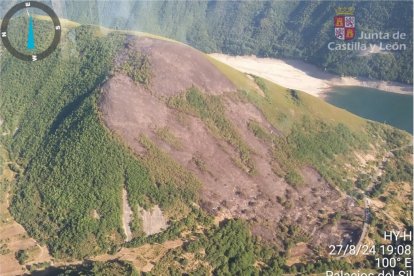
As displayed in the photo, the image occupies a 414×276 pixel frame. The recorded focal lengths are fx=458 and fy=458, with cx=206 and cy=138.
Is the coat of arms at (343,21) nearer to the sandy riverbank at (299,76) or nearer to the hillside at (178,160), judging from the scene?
the hillside at (178,160)

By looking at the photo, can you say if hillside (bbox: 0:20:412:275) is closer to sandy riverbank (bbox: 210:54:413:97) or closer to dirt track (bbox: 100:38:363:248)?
dirt track (bbox: 100:38:363:248)

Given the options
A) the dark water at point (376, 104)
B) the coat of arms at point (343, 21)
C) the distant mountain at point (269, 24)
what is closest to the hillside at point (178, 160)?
the coat of arms at point (343, 21)

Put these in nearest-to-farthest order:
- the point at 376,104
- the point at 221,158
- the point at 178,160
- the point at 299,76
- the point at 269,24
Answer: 1. the point at 178,160
2. the point at 221,158
3. the point at 376,104
4. the point at 299,76
5. the point at 269,24

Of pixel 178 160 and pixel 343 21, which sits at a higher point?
pixel 343 21

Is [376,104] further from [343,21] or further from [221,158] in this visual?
[221,158]

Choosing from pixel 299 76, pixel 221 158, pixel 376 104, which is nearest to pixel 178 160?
pixel 221 158

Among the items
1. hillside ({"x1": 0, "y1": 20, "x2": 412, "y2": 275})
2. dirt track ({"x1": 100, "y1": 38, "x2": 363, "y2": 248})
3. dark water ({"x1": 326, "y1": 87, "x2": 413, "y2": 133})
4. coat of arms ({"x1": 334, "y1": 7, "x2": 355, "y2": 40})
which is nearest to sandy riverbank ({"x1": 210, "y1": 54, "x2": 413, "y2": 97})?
dark water ({"x1": 326, "y1": 87, "x2": 413, "y2": 133})
